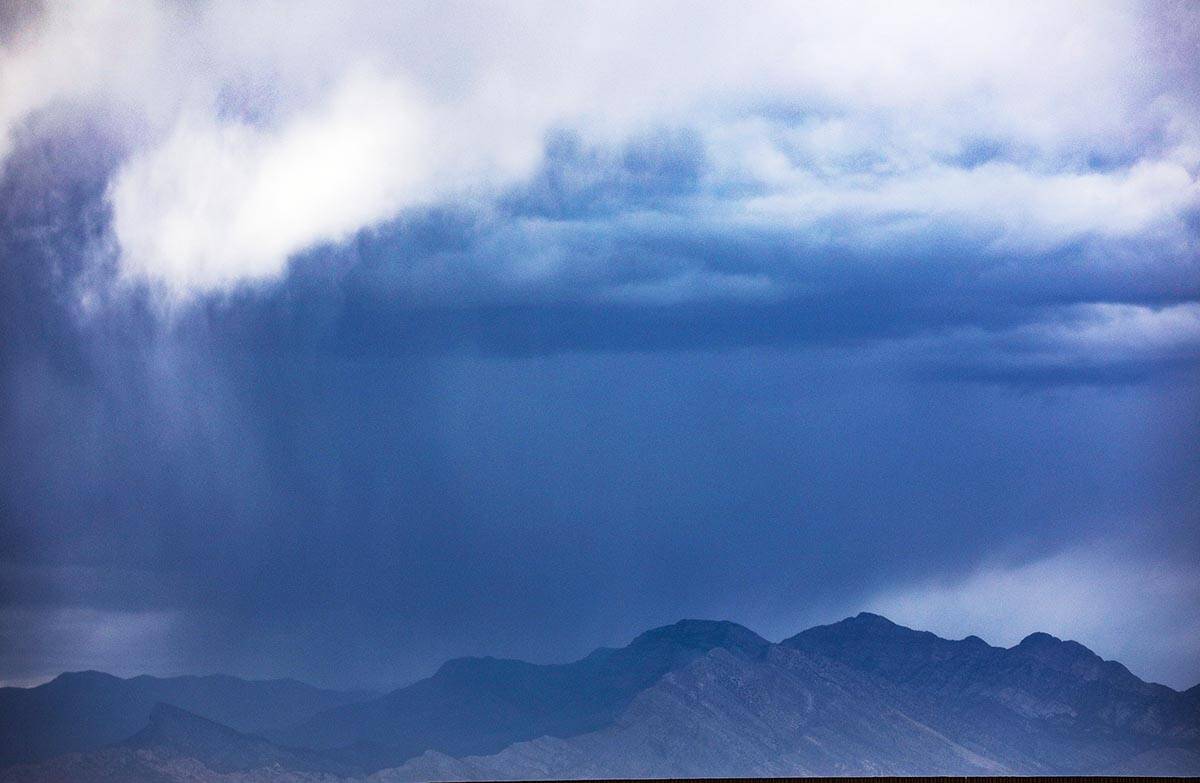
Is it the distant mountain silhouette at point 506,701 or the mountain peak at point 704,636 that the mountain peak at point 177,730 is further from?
the mountain peak at point 704,636

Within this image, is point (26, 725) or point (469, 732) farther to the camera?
point (469, 732)

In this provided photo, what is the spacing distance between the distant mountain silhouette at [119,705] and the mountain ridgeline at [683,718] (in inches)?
1.2

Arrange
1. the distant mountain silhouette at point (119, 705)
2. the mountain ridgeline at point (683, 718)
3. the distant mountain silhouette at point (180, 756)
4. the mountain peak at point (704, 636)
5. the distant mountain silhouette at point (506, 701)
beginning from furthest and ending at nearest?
the mountain peak at point (704, 636)
the distant mountain silhouette at point (506, 701)
the mountain ridgeline at point (683, 718)
the distant mountain silhouette at point (180, 756)
the distant mountain silhouette at point (119, 705)

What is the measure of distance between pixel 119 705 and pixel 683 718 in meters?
9.76

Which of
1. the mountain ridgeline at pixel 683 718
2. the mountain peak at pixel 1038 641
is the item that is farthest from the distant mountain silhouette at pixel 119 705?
the mountain peak at pixel 1038 641

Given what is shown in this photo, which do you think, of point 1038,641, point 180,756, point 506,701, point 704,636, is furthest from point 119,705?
point 1038,641

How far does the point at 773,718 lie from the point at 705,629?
353 centimetres

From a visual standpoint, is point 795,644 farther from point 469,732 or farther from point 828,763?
point 469,732

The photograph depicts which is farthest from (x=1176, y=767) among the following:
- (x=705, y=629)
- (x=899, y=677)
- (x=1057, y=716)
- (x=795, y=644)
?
(x=705, y=629)

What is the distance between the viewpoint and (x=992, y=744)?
26641mm

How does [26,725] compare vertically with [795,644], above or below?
below

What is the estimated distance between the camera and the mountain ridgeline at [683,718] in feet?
69.4

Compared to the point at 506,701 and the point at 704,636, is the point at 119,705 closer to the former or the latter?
the point at 506,701

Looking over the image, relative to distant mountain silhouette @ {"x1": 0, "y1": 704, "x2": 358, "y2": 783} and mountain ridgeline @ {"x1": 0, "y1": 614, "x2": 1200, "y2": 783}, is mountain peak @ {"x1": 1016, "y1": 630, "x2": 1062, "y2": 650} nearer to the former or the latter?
mountain ridgeline @ {"x1": 0, "y1": 614, "x2": 1200, "y2": 783}
